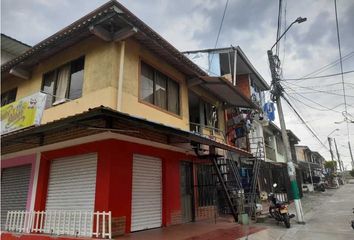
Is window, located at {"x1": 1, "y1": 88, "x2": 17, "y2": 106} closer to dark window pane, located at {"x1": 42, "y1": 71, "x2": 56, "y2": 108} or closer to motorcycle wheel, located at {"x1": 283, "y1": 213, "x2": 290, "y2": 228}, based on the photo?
dark window pane, located at {"x1": 42, "y1": 71, "x2": 56, "y2": 108}

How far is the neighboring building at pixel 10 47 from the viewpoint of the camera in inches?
520

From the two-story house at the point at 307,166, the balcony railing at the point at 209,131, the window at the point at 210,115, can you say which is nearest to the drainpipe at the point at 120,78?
the balcony railing at the point at 209,131

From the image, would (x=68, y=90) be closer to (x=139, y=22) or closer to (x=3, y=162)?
(x=139, y=22)

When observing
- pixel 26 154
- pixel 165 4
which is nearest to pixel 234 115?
pixel 165 4

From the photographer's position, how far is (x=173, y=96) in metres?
11.1

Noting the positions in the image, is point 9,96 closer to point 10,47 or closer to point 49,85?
point 10,47

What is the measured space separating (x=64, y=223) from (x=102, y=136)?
2.50 meters

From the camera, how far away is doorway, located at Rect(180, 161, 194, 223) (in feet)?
35.3

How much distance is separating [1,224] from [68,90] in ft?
19.4

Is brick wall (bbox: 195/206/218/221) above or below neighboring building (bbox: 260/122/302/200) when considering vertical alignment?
below

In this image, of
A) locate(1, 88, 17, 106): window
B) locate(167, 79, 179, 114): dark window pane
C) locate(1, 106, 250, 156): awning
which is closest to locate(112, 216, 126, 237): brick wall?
locate(1, 106, 250, 156): awning

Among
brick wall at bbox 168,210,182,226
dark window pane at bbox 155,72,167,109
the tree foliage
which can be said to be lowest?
brick wall at bbox 168,210,182,226

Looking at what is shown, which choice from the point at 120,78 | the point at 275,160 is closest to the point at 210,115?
the point at 120,78

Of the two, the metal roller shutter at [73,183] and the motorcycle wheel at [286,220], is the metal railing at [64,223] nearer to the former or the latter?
the metal roller shutter at [73,183]
